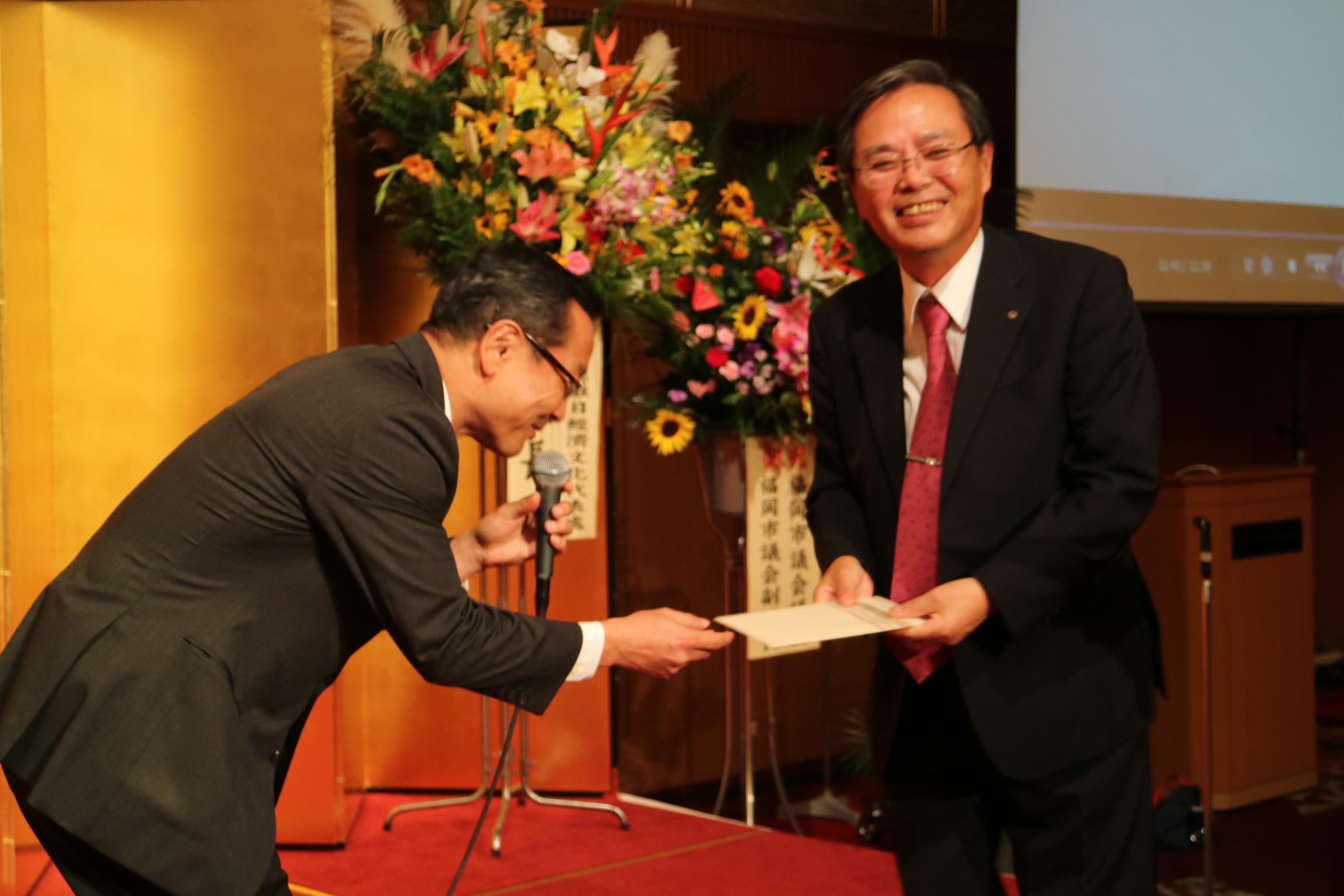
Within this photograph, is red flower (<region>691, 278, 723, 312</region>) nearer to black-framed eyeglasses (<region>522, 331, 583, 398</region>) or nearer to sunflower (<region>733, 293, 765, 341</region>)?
sunflower (<region>733, 293, 765, 341</region>)

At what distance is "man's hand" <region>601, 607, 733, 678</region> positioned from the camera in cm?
173

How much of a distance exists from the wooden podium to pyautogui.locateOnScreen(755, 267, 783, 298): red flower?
1412 millimetres

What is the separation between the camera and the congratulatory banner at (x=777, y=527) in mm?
3303

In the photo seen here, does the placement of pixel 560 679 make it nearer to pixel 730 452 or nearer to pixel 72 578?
pixel 72 578

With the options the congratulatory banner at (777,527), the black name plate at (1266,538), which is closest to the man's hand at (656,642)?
the congratulatory banner at (777,527)

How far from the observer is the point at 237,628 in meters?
1.53

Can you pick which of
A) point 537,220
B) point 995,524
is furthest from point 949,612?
point 537,220

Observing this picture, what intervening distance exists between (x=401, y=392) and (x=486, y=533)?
56cm

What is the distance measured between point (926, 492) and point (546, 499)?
0.60m

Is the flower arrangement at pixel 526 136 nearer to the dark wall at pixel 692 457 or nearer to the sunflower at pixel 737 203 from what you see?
the sunflower at pixel 737 203

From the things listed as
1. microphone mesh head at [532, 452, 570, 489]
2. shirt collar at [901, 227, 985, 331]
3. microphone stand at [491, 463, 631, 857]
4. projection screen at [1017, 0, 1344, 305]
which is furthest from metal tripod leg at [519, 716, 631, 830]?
shirt collar at [901, 227, 985, 331]

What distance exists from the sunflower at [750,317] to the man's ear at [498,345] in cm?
139

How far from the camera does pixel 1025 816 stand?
1758 mm

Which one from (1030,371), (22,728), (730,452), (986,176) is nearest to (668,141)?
(730,452)
